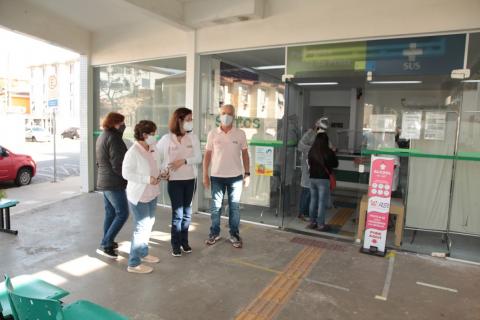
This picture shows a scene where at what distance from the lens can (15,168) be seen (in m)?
8.80

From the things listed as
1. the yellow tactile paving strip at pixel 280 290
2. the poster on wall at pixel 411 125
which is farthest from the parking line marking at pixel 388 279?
the poster on wall at pixel 411 125

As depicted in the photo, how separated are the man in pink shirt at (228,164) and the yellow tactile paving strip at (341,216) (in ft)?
6.45

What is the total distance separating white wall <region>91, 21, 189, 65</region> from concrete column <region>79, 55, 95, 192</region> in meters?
0.29

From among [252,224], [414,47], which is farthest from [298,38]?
[252,224]

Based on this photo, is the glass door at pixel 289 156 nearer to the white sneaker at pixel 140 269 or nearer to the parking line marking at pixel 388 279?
the parking line marking at pixel 388 279

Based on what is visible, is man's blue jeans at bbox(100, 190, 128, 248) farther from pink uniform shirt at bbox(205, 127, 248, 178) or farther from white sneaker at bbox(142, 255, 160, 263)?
pink uniform shirt at bbox(205, 127, 248, 178)

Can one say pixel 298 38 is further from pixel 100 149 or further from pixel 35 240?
pixel 35 240

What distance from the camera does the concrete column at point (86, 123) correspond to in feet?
24.6

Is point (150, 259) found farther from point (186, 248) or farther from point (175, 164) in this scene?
point (175, 164)

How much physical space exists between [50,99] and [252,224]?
698cm

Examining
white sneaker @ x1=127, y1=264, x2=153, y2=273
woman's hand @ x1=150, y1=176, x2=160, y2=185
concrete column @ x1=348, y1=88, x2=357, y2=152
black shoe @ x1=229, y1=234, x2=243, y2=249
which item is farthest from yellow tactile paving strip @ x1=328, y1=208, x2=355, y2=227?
concrete column @ x1=348, y1=88, x2=357, y2=152

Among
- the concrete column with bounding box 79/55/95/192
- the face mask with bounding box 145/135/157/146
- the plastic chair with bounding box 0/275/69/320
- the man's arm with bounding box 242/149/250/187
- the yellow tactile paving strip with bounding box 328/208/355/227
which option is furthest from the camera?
the concrete column with bounding box 79/55/95/192

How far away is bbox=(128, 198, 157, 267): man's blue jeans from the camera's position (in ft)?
11.6

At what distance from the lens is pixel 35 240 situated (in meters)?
4.66
